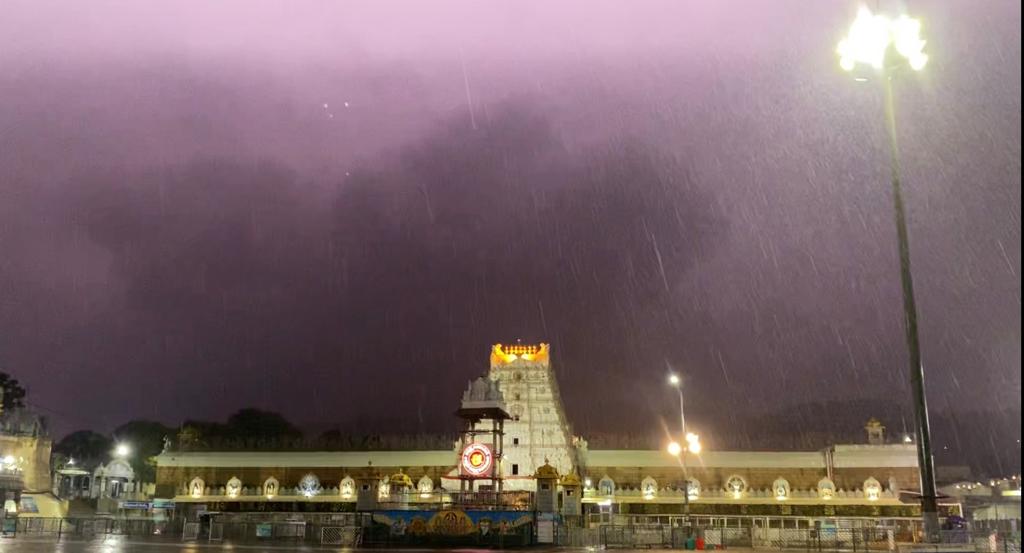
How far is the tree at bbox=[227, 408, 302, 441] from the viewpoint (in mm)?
113875

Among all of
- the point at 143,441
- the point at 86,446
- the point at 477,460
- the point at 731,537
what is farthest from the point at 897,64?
the point at 86,446

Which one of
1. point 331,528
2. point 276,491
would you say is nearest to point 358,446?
point 276,491

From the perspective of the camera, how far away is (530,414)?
61688 millimetres

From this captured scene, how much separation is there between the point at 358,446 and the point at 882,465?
41.8 meters

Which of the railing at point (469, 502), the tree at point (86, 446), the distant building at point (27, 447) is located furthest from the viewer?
the tree at point (86, 446)

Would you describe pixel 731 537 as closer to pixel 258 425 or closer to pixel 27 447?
pixel 27 447

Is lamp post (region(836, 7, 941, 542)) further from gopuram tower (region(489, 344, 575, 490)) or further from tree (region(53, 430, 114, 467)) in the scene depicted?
tree (region(53, 430, 114, 467))

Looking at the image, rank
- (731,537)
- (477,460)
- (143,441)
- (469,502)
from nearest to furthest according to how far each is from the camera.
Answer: (469,502) → (731,537) → (477,460) → (143,441)

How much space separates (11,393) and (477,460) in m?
Result: 61.0

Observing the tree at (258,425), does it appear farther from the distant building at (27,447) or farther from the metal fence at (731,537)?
the metal fence at (731,537)

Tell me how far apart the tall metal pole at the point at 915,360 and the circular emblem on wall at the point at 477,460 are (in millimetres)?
26347

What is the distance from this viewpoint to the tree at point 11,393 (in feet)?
245

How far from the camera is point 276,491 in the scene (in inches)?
2464

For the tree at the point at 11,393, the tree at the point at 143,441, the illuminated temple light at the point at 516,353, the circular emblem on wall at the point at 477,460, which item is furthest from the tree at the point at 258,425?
the circular emblem on wall at the point at 477,460
